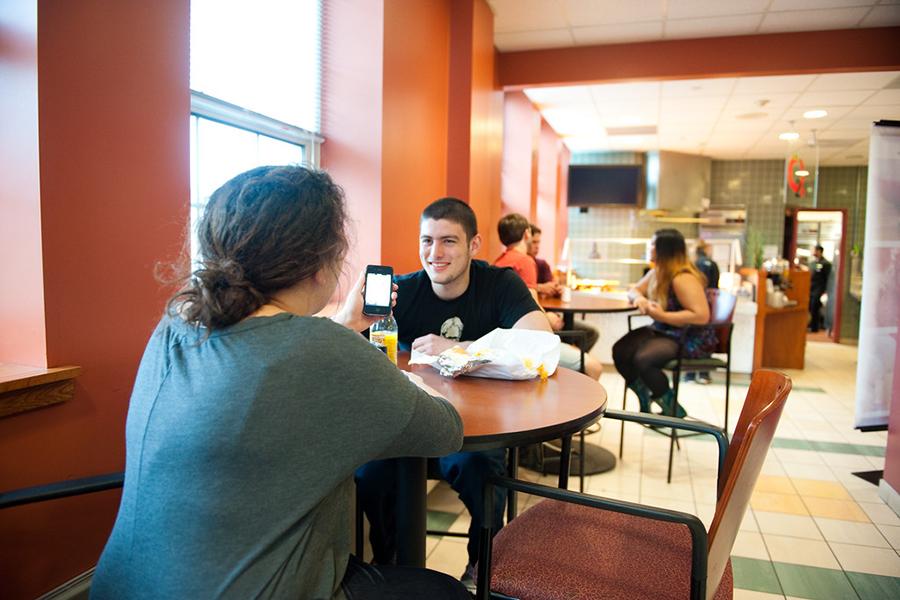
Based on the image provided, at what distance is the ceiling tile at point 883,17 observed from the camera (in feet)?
13.8

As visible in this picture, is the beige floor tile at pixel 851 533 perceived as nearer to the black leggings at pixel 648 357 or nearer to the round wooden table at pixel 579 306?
the black leggings at pixel 648 357

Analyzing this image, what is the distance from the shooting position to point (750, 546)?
2.44 m

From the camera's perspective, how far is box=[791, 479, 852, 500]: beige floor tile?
117 inches

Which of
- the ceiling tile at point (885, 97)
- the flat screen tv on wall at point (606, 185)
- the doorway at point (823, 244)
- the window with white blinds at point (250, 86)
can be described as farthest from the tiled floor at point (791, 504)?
the doorway at point (823, 244)

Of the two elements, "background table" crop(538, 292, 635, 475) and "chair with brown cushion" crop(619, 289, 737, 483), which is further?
"chair with brown cushion" crop(619, 289, 737, 483)

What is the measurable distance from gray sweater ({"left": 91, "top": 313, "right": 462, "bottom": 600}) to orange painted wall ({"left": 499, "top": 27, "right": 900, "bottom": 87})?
4.81 metres

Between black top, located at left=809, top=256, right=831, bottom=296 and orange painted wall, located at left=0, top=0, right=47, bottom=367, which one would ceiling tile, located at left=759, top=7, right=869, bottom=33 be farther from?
black top, located at left=809, top=256, right=831, bottom=296

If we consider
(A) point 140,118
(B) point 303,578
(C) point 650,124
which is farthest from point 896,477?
(C) point 650,124

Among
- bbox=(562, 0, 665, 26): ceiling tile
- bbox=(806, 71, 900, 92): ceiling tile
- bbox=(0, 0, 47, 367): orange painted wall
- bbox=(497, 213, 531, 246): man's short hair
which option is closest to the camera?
bbox=(0, 0, 47, 367): orange painted wall

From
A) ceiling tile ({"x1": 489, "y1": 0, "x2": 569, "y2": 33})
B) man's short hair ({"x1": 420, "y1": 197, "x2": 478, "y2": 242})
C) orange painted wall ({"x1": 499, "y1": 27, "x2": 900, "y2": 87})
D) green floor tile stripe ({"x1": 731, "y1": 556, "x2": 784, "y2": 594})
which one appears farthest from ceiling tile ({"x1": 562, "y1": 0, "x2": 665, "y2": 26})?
green floor tile stripe ({"x1": 731, "y1": 556, "x2": 784, "y2": 594})

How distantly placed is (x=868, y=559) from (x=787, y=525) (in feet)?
1.09

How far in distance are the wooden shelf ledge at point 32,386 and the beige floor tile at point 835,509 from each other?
117 inches

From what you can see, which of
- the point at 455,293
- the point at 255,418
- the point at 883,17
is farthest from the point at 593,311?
the point at 883,17

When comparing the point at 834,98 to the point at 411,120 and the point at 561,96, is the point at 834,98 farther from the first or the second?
the point at 411,120
